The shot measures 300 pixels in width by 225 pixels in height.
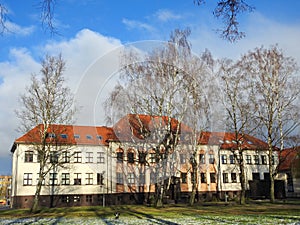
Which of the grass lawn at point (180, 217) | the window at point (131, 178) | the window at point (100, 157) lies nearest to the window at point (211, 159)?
the window at point (131, 178)

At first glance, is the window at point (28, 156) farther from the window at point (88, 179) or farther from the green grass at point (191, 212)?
the green grass at point (191, 212)

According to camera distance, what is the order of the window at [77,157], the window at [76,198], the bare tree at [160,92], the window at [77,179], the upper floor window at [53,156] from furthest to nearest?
the window at [77,157] → the window at [77,179] → the window at [76,198] → the upper floor window at [53,156] → the bare tree at [160,92]

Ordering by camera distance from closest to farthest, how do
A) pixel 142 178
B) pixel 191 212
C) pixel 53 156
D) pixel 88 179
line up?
pixel 191 212 < pixel 142 178 < pixel 53 156 < pixel 88 179

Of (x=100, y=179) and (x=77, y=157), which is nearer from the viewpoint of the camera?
(x=77, y=157)

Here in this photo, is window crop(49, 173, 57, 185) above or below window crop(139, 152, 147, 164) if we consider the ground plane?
below

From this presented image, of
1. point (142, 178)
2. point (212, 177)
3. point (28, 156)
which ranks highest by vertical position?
point (28, 156)

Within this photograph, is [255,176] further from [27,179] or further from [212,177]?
[27,179]

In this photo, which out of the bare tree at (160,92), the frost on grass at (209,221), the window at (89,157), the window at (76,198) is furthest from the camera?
the window at (89,157)

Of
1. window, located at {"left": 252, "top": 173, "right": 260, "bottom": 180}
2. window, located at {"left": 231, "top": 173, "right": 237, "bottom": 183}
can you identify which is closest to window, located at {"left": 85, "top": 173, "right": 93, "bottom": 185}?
window, located at {"left": 231, "top": 173, "right": 237, "bottom": 183}

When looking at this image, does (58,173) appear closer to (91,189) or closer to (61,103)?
(91,189)

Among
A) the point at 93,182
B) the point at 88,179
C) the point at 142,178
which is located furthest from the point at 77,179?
the point at 142,178

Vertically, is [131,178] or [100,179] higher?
[131,178]

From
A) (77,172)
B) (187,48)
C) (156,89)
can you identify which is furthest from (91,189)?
(187,48)

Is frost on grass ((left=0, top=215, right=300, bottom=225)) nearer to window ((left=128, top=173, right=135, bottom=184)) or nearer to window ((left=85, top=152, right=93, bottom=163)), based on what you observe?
window ((left=128, top=173, right=135, bottom=184))
